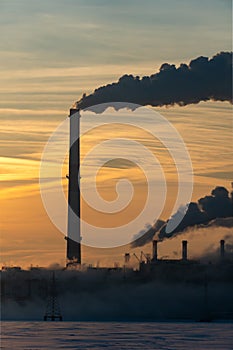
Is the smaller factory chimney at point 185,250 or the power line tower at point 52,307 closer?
the smaller factory chimney at point 185,250

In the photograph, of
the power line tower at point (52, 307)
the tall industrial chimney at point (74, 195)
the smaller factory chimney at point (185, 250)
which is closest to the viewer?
the tall industrial chimney at point (74, 195)

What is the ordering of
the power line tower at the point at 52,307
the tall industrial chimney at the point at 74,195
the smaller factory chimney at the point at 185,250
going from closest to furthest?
the tall industrial chimney at the point at 74,195 → the smaller factory chimney at the point at 185,250 → the power line tower at the point at 52,307

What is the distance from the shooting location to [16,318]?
193625mm

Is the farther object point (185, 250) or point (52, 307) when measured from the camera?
point (52, 307)

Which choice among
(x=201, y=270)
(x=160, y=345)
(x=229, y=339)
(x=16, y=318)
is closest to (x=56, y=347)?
(x=160, y=345)

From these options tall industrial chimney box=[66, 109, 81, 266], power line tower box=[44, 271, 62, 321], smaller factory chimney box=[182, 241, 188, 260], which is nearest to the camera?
tall industrial chimney box=[66, 109, 81, 266]

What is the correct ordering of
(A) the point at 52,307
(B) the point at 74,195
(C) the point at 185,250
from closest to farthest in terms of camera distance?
(B) the point at 74,195, (C) the point at 185,250, (A) the point at 52,307

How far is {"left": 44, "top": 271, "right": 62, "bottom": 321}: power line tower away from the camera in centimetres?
18462

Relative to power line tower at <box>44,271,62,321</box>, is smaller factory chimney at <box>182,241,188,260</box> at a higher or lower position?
higher

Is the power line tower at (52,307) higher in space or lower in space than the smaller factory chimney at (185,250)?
lower

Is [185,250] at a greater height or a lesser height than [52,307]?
greater

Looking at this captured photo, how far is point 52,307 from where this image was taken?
18988 cm

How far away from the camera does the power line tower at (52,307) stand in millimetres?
184625

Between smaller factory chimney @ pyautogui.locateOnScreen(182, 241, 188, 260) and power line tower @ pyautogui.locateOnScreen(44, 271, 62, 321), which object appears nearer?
smaller factory chimney @ pyautogui.locateOnScreen(182, 241, 188, 260)
